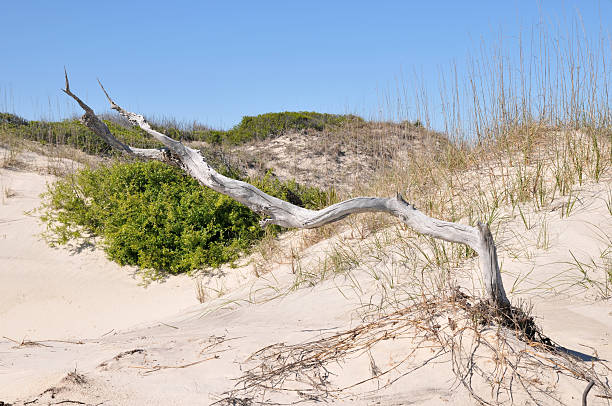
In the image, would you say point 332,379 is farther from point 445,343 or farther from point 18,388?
point 18,388

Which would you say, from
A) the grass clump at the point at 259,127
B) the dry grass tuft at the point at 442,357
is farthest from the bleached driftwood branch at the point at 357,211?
the grass clump at the point at 259,127

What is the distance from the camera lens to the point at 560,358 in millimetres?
2898

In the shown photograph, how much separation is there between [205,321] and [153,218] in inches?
126

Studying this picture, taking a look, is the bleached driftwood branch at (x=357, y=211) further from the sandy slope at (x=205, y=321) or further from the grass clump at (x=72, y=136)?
the grass clump at (x=72, y=136)

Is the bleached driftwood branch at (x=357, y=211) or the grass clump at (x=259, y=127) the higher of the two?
the grass clump at (x=259, y=127)

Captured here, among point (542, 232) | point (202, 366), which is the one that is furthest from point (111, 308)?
point (542, 232)

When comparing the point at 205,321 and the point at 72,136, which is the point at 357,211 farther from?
the point at 72,136

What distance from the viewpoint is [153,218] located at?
24.8ft

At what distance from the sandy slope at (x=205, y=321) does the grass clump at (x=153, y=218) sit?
0.36 meters

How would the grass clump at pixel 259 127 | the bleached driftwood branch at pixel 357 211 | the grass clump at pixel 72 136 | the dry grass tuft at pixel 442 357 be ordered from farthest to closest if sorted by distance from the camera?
the grass clump at pixel 259 127 < the grass clump at pixel 72 136 < the bleached driftwood branch at pixel 357 211 < the dry grass tuft at pixel 442 357

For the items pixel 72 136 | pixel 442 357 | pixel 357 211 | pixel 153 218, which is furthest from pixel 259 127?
pixel 442 357

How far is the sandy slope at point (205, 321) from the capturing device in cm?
281

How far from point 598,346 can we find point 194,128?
47.5 feet

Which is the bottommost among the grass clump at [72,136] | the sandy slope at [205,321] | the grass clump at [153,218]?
the sandy slope at [205,321]
